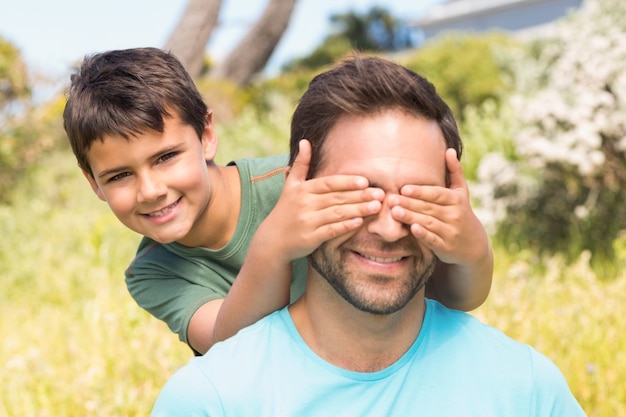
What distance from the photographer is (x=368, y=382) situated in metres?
2.09

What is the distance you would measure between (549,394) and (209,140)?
1645 millimetres

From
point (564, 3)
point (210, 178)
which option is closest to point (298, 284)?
point (210, 178)

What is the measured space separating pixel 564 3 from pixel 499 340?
95.4ft

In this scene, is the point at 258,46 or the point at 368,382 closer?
the point at 368,382

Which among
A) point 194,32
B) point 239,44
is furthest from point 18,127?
point 239,44

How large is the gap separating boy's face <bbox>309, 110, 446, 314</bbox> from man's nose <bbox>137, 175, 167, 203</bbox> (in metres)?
0.87

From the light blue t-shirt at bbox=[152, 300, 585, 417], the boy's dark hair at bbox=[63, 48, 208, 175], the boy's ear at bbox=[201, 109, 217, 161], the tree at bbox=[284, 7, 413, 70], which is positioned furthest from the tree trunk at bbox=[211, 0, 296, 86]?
the tree at bbox=[284, 7, 413, 70]

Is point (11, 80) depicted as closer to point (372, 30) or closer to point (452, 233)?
point (452, 233)

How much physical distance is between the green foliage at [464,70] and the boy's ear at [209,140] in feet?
33.2

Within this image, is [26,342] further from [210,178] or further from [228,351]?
[228,351]

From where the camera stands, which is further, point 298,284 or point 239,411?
point 298,284

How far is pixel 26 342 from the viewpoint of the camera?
19.3 feet

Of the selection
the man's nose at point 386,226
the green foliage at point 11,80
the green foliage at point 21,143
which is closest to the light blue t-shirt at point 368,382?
the man's nose at point 386,226

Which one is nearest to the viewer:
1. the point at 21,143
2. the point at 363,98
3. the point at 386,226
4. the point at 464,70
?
the point at 386,226
